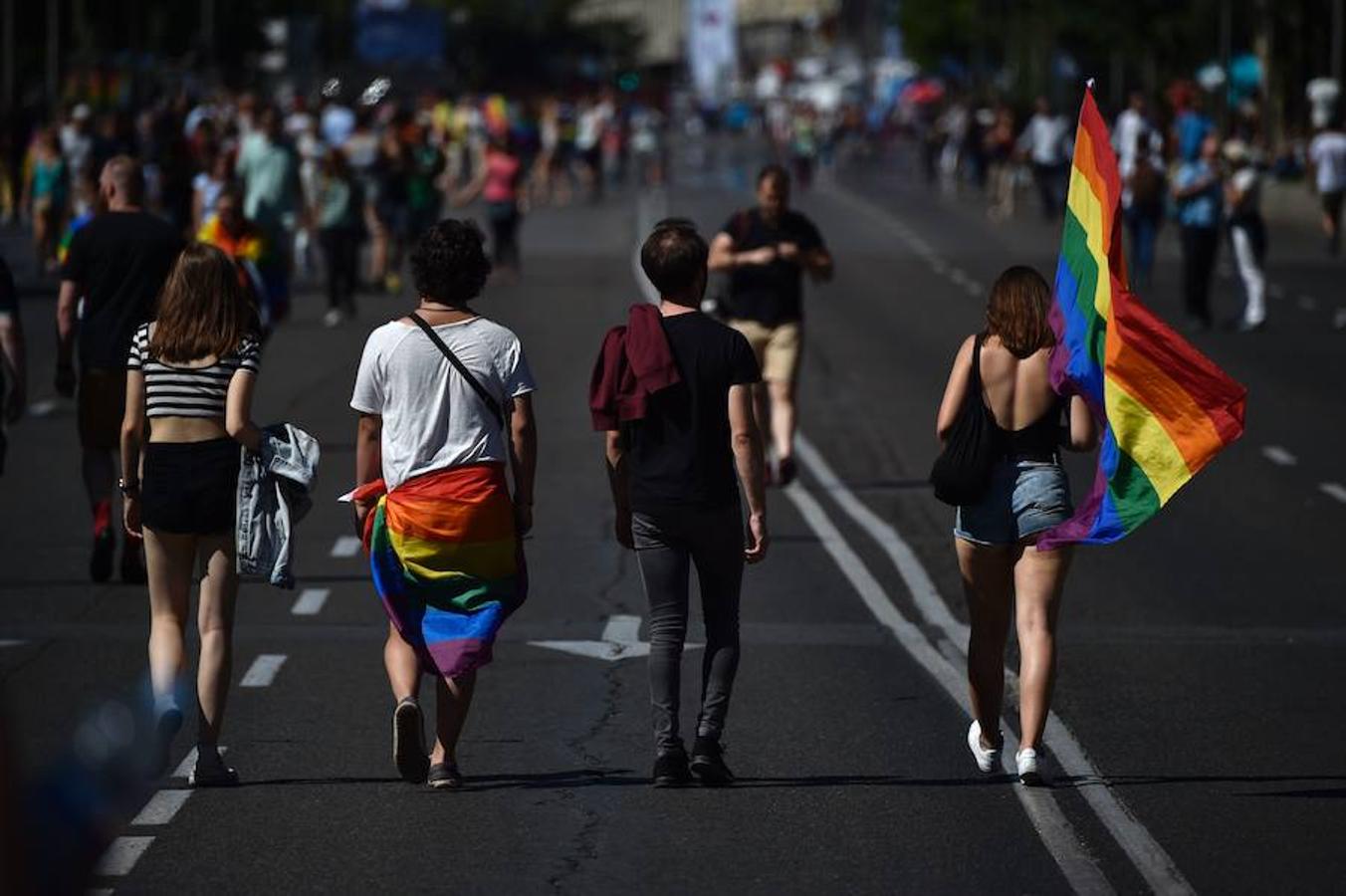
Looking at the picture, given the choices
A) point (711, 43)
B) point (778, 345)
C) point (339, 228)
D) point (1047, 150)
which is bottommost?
point (711, 43)

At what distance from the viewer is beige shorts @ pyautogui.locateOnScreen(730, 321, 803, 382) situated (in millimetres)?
14852

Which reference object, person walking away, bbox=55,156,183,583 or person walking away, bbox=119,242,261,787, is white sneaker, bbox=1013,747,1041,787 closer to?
person walking away, bbox=119,242,261,787

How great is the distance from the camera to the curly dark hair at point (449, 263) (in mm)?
7227

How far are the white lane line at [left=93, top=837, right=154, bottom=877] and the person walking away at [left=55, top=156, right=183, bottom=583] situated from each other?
4578 mm

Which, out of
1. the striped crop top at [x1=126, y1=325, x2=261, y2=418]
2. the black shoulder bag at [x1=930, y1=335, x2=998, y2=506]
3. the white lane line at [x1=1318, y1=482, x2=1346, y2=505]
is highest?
the striped crop top at [x1=126, y1=325, x2=261, y2=418]

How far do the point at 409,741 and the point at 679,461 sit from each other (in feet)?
3.43

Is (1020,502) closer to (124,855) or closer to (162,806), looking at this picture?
(162,806)

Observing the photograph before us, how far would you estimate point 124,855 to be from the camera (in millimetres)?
6641

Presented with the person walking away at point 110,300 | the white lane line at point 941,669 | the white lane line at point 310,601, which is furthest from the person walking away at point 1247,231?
the person walking away at point 110,300

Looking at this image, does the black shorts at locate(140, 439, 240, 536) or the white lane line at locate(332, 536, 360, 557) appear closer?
the black shorts at locate(140, 439, 240, 536)

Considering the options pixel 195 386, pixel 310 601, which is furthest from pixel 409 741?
pixel 310 601

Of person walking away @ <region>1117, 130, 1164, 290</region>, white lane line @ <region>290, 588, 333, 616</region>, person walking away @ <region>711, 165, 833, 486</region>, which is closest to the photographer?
white lane line @ <region>290, 588, 333, 616</region>

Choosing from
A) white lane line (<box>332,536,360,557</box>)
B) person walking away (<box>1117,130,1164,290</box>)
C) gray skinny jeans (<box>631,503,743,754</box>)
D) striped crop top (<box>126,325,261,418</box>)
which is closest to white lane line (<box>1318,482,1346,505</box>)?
white lane line (<box>332,536,360,557</box>)

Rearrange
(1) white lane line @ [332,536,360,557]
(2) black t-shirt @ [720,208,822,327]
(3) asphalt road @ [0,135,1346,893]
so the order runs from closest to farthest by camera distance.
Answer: (3) asphalt road @ [0,135,1346,893]
(1) white lane line @ [332,536,360,557]
(2) black t-shirt @ [720,208,822,327]
